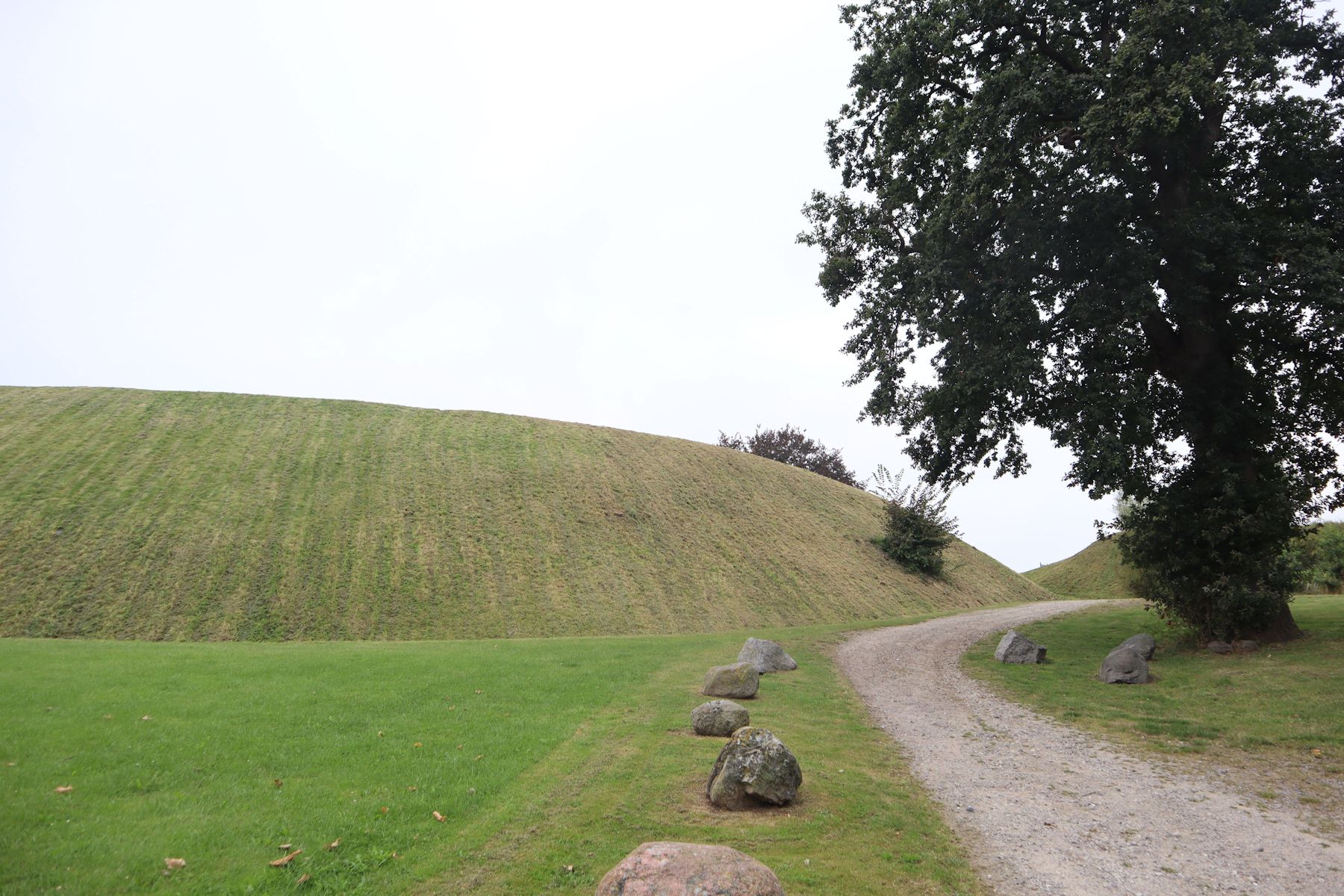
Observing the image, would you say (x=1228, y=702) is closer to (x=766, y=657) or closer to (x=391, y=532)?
(x=766, y=657)

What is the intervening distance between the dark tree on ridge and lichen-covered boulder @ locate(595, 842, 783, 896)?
1671 cm

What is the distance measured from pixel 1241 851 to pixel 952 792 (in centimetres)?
318

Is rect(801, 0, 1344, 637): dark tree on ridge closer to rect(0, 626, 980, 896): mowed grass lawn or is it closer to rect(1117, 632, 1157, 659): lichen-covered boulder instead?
rect(1117, 632, 1157, 659): lichen-covered boulder

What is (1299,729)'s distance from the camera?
39.4 feet

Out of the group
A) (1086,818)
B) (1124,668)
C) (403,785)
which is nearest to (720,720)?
(403,785)

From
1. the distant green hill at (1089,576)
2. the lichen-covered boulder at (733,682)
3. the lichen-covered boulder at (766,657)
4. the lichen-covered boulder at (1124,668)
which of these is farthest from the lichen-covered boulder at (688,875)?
the distant green hill at (1089,576)

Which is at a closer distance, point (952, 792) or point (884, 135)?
point (952, 792)

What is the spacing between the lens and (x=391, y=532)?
39.9 metres

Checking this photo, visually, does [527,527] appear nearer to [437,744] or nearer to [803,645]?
[803,645]

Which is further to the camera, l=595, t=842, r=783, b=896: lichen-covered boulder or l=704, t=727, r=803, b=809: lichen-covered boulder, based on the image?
l=704, t=727, r=803, b=809: lichen-covered boulder

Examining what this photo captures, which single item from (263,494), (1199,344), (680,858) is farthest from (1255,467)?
(263,494)

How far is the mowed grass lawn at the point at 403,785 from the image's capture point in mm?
7105

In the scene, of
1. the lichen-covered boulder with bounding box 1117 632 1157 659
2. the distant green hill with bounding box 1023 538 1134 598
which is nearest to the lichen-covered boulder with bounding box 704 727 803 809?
the lichen-covered boulder with bounding box 1117 632 1157 659

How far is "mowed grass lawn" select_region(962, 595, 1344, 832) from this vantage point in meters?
10.7
